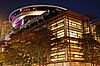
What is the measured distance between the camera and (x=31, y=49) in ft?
85.5

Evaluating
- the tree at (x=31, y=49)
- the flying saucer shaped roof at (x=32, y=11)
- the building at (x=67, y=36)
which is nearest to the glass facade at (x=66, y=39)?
the building at (x=67, y=36)

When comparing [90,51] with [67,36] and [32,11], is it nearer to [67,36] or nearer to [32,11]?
[67,36]

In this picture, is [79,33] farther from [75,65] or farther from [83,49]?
[75,65]

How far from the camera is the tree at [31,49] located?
25734 mm

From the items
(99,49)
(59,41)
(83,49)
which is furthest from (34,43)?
(99,49)

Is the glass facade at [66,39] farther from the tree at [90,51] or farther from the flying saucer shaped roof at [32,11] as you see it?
the flying saucer shaped roof at [32,11]

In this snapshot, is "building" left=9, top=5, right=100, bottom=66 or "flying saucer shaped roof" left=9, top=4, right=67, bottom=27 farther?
"flying saucer shaped roof" left=9, top=4, right=67, bottom=27

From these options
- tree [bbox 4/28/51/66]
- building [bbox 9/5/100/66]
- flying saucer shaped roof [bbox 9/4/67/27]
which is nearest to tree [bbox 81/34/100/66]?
building [bbox 9/5/100/66]

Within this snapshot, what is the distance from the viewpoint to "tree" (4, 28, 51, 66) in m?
25.7

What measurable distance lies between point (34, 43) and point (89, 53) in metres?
9.79

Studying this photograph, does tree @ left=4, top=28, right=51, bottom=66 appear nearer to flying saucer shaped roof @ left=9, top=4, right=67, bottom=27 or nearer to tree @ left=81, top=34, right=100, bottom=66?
tree @ left=81, top=34, right=100, bottom=66

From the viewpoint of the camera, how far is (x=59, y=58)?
29.8m

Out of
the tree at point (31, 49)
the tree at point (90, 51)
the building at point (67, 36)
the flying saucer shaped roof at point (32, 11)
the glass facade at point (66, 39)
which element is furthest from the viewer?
the flying saucer shaped roof at point (32, 11)

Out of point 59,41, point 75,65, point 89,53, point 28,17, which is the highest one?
point 28,17
